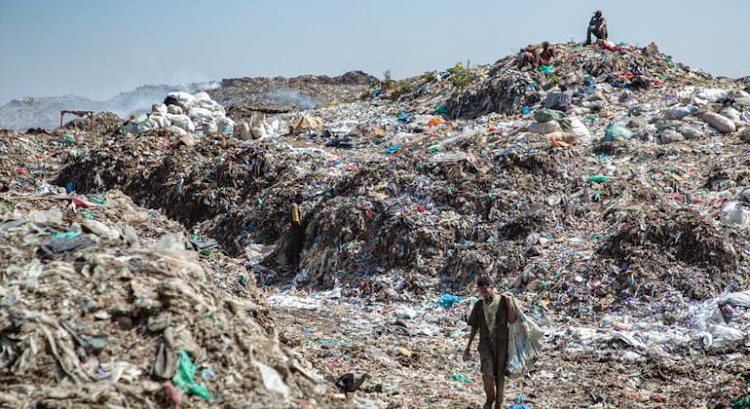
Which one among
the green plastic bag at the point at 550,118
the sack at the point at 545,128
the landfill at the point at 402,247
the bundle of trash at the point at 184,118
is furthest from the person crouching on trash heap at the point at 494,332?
the bundle of trash at the point at 184,118

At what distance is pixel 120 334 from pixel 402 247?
17.8ft

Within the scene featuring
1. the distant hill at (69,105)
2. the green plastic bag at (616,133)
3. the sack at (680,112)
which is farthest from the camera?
the distant hill at (69,105)

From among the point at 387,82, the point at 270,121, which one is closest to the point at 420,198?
the point at 270,121

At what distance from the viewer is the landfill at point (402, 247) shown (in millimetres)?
3746

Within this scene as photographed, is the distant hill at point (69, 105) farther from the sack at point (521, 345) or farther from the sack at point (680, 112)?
the sack at point (521, 345)

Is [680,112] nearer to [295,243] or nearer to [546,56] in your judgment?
[546,56]

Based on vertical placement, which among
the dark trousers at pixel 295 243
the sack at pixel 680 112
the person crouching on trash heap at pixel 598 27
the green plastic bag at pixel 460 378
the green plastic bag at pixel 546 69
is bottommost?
the green plastic bag at pixel 460 378

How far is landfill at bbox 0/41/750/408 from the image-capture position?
3746mm

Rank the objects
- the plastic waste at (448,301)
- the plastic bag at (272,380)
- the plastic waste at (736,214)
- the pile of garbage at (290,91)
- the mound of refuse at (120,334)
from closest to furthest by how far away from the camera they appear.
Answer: the mound of refuse at (120,334), the plastic bag at (272,380), the plastic waste at (448,301), the plastic waste at (736,214), the pile of garbage at (290,91)

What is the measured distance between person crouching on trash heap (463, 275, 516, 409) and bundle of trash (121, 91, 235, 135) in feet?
39.8

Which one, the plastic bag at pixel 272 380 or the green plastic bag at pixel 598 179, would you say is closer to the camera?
the plastic bag at pixel 272 380

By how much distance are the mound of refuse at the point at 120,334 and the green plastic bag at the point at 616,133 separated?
9.18 m

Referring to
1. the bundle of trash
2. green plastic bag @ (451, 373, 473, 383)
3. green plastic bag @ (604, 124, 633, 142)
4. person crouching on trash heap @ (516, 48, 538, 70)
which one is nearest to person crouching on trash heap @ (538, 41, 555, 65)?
person crouching on trash heap @ (516, 48, 538, 70)

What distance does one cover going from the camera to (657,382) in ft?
18.2
